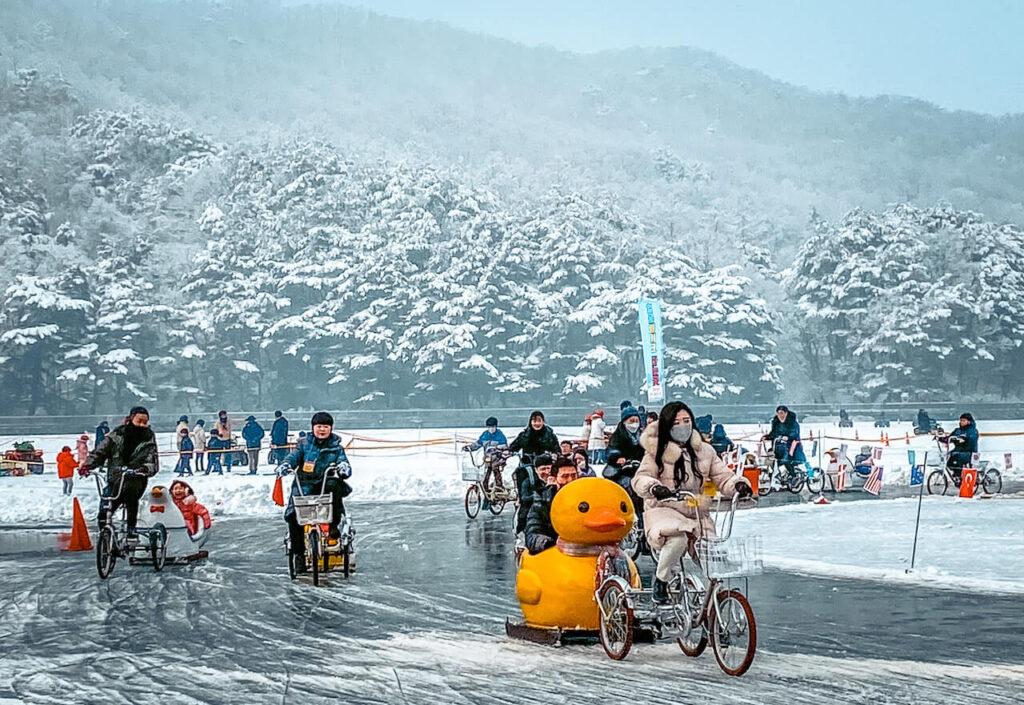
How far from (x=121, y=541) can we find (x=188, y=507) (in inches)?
71.7

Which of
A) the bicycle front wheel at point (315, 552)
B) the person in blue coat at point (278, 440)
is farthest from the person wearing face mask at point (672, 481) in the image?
the person in blue coat at point (278, 440)

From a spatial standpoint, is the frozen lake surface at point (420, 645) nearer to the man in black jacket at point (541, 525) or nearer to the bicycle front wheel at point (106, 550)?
the bicycle front wheel at point (106, 550)

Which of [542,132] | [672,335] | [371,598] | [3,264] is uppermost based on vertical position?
[542,132]

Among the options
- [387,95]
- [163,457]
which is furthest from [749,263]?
[163,457]

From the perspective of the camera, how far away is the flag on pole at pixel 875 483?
24.5m

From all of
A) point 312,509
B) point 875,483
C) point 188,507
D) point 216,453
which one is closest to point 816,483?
point 875,483

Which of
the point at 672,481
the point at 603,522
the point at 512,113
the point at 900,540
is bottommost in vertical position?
the point at 900,540

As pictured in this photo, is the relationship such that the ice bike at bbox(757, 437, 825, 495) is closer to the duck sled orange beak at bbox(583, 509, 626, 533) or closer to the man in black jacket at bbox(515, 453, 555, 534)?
the man in black jacket at bbox(515, 453, 555, 534)

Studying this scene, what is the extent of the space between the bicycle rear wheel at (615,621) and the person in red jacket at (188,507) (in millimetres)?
7859

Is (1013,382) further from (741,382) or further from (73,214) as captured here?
(73,214)

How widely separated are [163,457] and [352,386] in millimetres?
34983

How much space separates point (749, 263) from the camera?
87688mm

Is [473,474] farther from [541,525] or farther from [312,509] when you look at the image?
[541,525]

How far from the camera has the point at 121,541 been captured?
13.5 m
